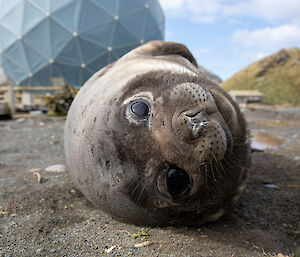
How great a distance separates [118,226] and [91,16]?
46.3 ft

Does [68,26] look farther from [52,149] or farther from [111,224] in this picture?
[111,224]

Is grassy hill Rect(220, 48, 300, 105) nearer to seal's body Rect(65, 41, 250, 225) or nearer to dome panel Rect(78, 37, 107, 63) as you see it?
dome panel Rect(78, 37, 107, 63)

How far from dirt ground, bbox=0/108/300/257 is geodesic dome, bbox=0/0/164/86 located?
12.1 m

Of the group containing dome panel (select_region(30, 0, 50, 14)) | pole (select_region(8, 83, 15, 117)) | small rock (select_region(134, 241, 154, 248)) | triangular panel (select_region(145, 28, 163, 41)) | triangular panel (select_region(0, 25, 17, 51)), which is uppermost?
dome panel (select_region(30, 0, 50, 14))

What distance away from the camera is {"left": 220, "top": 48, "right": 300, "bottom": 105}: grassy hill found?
56.4 ft

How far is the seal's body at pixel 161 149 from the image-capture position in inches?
71.4

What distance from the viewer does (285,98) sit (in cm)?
1708

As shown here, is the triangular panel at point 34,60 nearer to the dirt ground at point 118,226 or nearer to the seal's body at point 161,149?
the dirt ground at point 118,226

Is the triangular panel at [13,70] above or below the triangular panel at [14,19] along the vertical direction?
below

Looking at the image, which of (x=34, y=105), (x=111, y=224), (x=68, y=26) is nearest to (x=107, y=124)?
(x=111, y=224)

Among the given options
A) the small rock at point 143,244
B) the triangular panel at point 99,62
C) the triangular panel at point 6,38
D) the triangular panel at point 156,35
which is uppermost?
the triangular panel at point 156,35

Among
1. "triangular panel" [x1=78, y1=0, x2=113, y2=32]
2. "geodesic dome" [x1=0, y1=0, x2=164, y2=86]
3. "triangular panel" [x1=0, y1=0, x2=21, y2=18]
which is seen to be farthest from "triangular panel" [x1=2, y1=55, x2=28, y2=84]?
"triangular panel" [x1=78, y1=0, x2=113, y2=32]

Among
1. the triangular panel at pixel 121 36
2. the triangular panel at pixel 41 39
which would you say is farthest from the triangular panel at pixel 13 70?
the triangular panel at pixel 121 36

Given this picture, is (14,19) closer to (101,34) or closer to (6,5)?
(6,5)
